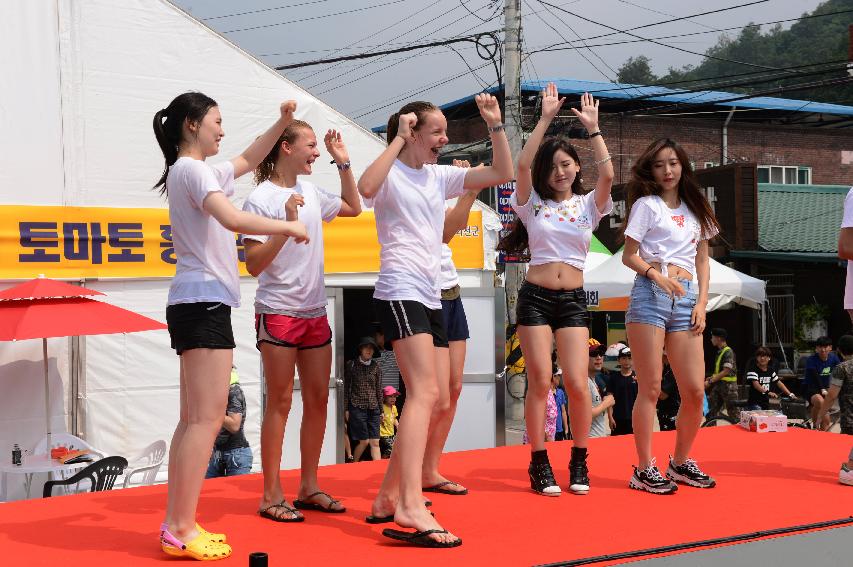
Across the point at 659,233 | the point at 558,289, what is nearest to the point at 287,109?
the point at 558,289

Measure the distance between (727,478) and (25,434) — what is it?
5.92 metres

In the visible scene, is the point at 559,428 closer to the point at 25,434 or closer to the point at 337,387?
the point at 337,387

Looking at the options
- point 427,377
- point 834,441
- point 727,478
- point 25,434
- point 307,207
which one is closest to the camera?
point 427,377

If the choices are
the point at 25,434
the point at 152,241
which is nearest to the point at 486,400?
the point at 152,241

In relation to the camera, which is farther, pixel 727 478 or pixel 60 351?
pixel 60 351

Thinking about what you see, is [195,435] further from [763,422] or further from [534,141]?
[763,422]

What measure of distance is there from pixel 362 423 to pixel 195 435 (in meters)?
6.11

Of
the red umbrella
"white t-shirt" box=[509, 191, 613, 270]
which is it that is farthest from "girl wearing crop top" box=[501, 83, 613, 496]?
the red umbrella

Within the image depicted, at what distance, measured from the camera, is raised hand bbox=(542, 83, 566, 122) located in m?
4.23

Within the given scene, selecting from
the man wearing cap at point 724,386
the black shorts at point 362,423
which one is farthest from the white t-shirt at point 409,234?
the man wearing cap at point 724,386

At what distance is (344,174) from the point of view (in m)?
4.23

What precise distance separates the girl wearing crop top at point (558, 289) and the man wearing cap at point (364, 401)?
4.84 meters

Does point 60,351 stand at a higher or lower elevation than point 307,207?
lower

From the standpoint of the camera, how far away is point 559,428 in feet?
29.3
